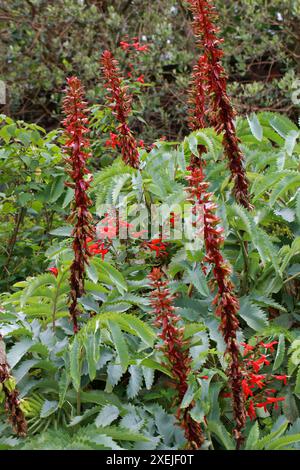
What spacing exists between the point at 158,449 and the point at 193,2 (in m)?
1.26

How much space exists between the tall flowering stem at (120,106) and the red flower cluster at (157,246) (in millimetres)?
323

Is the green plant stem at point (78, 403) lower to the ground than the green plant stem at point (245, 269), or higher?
lower

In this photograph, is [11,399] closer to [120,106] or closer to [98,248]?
[98,248]

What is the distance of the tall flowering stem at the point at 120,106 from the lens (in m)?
2.34

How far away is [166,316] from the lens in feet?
5.23

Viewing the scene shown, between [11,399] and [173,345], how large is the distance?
43 cm

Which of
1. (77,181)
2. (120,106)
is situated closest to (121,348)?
(77,181)

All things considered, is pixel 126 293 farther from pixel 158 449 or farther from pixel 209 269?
pixel 158 449

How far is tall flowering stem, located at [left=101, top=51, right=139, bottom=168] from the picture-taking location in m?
2.34

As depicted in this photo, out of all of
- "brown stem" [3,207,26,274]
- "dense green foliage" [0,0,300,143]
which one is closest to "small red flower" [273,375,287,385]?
"brown stem" [3,207,26,274]

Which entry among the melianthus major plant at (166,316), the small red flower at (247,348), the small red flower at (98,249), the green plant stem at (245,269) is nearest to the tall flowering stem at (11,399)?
the melianthus major plant at (166,316)

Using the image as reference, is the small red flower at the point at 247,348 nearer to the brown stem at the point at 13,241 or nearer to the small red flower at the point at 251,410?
the small red flower at the point at 251,410

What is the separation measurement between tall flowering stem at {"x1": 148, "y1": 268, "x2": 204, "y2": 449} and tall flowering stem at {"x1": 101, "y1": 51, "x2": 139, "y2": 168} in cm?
84

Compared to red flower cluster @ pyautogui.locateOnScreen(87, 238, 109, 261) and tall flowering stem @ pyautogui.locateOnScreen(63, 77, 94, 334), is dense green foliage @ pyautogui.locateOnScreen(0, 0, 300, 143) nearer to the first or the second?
red flower cluster @ pyautogui.locateOnScreen(87, 238, 109, 261)
